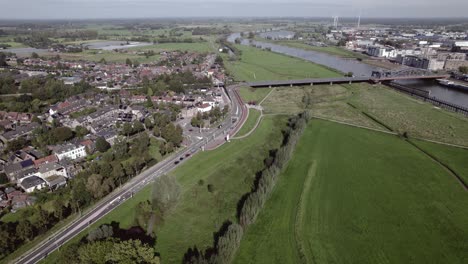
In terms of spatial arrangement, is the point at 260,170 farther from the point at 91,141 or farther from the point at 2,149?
the point at 2,149

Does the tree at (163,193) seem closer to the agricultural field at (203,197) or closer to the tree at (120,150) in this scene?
the agricultural field at (203,197)

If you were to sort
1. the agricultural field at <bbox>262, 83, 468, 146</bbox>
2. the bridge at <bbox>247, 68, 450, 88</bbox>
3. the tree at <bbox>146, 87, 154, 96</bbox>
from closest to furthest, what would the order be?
the agricultural field at <bbox>262, 83, 468, 146</bbox> < the tree at <bbox>146, 87, 154, 96</bbox> < the bridge at <bbox>247, 68, 450, 88</bbox>

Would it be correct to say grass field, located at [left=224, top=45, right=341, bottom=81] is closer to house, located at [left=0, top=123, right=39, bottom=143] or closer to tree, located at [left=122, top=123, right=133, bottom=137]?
tree, located at [left=122, top=123, right=133, bottom=137]

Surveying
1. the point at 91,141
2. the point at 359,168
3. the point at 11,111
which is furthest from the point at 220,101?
the point at 11,111

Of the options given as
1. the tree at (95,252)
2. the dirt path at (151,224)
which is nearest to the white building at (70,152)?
the dirt path at (151,224)

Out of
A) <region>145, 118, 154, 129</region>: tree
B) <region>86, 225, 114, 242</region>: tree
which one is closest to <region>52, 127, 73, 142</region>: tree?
<region>145, 118, 154, 129</region>: tree

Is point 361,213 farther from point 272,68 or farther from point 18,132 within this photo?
point 272,68

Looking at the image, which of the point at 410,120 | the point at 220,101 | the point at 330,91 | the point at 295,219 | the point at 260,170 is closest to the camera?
A: the point at 295,219
